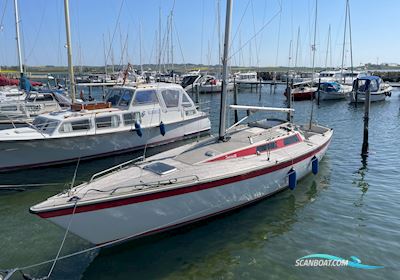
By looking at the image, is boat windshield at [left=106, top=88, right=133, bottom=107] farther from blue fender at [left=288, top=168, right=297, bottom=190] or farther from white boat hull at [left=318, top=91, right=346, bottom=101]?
white boat hull at [left=318, top=91, right=346, bottom=101]

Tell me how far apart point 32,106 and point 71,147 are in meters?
7.40

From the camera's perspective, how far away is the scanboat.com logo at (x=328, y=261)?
793 centimetres

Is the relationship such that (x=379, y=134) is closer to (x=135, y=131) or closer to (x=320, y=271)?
(x=135, y=131)

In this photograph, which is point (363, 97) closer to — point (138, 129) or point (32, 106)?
point (138, 129)

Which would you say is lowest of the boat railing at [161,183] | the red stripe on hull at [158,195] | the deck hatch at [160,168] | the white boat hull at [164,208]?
the white boat hull at [164,208]

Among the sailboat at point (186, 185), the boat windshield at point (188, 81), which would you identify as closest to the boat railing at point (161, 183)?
A: the sailboat at point (186, 185)

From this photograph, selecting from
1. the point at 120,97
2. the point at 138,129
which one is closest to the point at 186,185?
the point at 138,129

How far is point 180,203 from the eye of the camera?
8672 mm

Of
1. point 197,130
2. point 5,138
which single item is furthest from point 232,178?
point 197,130

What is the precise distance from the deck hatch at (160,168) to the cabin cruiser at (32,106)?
450 inches

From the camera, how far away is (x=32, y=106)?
67.6ft

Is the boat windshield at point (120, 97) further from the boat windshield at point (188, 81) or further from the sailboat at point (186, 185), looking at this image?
the boat windshield at point (188, 81)

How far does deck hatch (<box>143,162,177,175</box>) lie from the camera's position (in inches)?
367

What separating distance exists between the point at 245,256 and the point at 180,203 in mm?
2003
